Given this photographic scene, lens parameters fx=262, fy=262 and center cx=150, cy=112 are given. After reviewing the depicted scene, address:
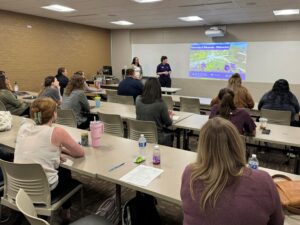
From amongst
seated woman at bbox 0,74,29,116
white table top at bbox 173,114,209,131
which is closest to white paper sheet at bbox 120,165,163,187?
white table top at bbox 173,114,209,131

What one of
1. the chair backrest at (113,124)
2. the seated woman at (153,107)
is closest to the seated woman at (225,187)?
the seated woman at (153,107)

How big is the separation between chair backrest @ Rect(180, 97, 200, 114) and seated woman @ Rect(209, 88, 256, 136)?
204 centimetres

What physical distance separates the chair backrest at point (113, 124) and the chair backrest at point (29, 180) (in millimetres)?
1634

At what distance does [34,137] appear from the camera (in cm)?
196

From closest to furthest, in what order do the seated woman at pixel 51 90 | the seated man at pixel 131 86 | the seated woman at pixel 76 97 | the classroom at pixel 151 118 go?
the classroom at pixel 151 118 < the seated woman at pixel 76 97 < the seated woman at pixel 51 90 < the seated man at pixel 131 86

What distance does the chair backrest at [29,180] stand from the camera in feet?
5.95

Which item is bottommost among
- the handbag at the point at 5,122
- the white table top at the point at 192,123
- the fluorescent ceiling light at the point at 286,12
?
the white table top at the point at 192,123

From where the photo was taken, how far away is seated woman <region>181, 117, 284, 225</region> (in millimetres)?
1064

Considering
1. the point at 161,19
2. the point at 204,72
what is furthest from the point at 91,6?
the point at 204,72

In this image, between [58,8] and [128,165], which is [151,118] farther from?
[58,8]

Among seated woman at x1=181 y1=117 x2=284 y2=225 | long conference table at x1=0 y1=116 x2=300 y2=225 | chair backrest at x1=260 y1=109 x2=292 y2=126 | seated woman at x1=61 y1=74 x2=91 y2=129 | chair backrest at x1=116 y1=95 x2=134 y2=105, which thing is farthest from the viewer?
chair backrest at x1=116 y1=95 x2=134 y2=105

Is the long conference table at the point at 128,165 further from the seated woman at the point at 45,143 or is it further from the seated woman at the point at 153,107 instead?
the seated woman at the point at 153,107

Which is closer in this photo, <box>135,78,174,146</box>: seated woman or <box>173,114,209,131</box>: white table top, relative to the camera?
<box>135,78,174,146</box>: seated woman

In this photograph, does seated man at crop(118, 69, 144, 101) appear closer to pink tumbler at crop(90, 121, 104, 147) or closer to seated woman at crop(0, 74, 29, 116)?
seated woman at crop(0, 74, 29, 116)
